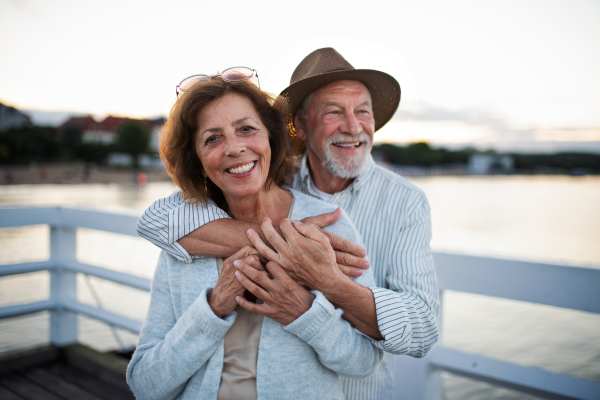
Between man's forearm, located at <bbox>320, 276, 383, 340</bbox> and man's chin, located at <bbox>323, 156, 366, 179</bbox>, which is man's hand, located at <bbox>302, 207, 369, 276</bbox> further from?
man's chin, located at <bbox>323, 156, 366, 179</bbox>

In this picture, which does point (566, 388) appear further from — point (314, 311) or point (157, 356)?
point (157, 356)

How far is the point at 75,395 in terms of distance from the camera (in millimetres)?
2596

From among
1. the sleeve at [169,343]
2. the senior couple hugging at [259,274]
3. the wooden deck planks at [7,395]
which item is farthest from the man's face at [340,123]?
the wooden deck planks at [7,395]

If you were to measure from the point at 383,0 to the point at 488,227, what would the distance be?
2012cm

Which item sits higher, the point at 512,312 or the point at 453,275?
the point at 453,275

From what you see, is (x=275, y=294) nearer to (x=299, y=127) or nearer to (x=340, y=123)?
(x=340, y=123)

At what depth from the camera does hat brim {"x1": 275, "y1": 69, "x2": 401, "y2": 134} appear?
2.09 meters

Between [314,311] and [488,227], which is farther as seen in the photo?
[488,227]

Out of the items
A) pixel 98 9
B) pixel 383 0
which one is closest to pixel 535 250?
pixel 383 0

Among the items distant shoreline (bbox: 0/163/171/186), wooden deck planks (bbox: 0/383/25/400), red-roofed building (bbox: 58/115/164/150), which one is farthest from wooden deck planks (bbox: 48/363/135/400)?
red-roofed building (bbox: 58/115/164/150)

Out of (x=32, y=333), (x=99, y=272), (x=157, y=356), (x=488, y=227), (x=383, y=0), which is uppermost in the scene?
(x=383, y=0)

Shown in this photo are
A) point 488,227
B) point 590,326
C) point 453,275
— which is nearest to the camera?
point 453,275

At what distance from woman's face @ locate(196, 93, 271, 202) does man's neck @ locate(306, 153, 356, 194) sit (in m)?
0.66

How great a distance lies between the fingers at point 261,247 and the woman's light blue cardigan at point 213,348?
0.64 feet
